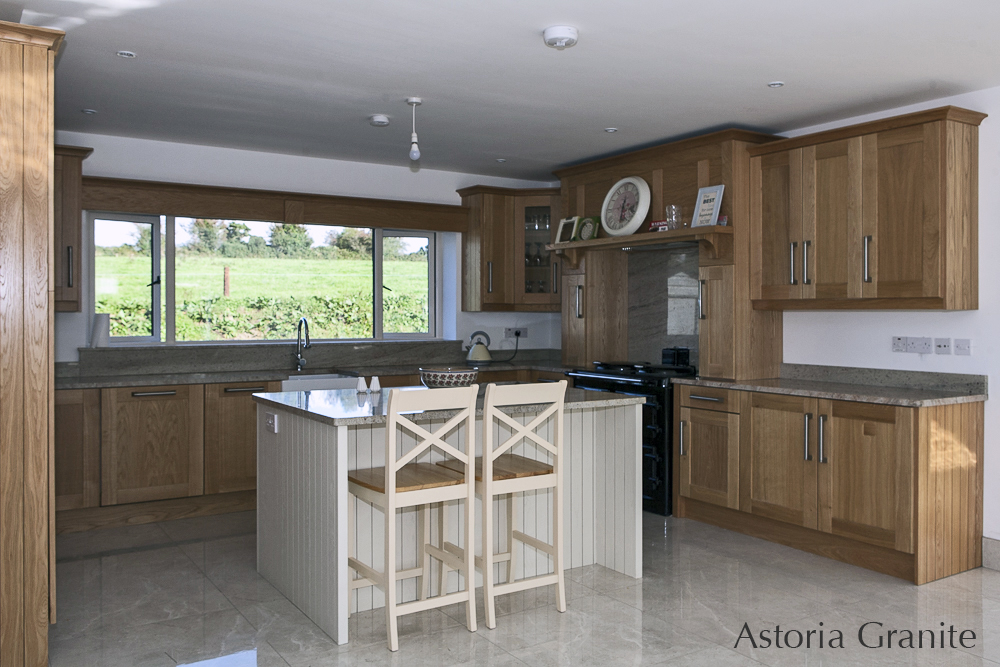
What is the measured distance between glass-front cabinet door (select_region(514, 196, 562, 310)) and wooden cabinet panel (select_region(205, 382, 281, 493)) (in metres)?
2.23

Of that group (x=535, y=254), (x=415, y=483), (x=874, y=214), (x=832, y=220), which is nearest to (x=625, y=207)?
(x=535, y=254)

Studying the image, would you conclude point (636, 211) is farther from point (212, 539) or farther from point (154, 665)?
point (154, 665)

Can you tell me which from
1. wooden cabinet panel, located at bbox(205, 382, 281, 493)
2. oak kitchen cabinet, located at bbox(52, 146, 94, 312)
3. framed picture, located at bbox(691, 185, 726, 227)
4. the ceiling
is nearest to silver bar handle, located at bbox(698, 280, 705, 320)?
framed picture, located at bbox(691, 185, 726, 227)

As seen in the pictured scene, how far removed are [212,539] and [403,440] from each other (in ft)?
5.29

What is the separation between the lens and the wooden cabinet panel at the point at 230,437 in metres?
4.88

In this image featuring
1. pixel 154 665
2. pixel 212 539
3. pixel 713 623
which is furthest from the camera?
pixel 212 539

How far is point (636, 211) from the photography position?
5.17m

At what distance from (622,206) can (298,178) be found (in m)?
2.31

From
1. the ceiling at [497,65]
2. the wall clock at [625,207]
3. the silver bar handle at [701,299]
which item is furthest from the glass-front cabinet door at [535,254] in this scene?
the silver bar handle at [701,299]

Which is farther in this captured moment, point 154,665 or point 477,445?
point 477,445

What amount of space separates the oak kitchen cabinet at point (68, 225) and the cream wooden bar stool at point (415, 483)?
2510 millimetres

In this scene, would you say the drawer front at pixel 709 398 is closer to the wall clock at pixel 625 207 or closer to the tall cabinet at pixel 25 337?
the wall clock at pixel 625 207

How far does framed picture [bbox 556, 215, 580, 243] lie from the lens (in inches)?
226

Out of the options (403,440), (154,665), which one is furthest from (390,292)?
(154,665)
